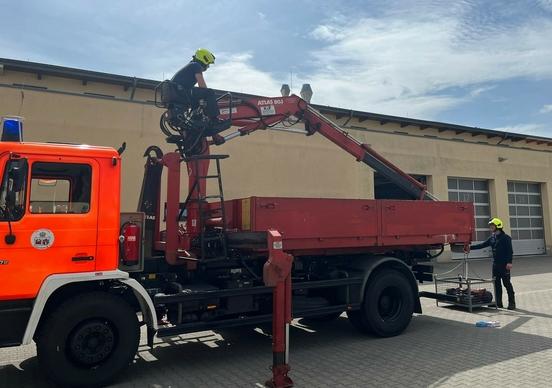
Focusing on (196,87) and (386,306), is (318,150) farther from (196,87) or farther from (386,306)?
Result: (196,87)

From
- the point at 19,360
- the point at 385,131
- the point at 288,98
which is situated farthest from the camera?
the point at 385,131

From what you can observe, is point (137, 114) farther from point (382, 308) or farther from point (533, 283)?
point (533, 283)

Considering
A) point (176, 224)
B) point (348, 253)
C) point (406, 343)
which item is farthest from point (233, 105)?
point (406, 343)

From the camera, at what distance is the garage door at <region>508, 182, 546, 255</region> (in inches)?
956

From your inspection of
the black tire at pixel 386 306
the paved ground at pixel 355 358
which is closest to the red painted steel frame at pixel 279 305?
the paved ground at pixel 355 358

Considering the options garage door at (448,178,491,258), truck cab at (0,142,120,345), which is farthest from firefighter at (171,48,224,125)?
garage door at (448,178,491,258)

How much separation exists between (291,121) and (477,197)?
17962mm

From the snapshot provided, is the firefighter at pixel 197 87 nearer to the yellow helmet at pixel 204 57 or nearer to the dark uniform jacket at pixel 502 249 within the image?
the yellow helmet at pixel 204 57

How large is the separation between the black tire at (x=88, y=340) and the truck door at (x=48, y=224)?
0.39m

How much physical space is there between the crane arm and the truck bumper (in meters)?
3.66

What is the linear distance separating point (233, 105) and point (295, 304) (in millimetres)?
3291

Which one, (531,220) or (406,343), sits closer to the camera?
(406,343)

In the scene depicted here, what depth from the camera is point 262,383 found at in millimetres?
5227

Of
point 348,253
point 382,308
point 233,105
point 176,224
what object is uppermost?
point 233,105
